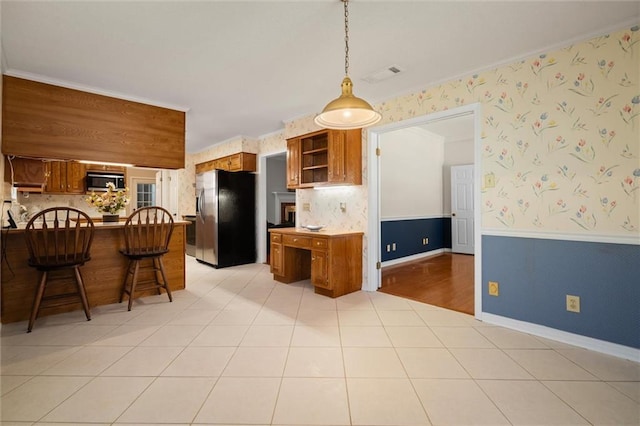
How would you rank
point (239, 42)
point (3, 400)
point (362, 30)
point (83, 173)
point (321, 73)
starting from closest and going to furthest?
point (3, 400)
point (362, 30)
point (239, 42)
point (321, 73)
point (83, 173)

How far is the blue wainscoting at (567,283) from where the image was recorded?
2.09 metres

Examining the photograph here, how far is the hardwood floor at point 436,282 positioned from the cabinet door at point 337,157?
1.61 metres

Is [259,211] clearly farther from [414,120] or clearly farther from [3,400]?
[3,400]

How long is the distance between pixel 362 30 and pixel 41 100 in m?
3.44

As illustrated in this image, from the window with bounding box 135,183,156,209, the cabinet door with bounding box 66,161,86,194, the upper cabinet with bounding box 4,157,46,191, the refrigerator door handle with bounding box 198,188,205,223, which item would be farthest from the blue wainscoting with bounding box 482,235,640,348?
the window with bounding box 135,183,156,209

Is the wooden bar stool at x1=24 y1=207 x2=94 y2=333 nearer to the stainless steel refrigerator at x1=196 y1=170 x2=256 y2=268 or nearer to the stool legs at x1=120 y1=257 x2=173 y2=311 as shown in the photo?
the stool legs at x1=120 y1=257 x2=173 y2=311

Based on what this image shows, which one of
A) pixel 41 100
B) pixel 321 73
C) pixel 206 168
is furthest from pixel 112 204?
pixel 206 168

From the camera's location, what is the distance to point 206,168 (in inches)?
264

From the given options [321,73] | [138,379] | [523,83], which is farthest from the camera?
[321,73]

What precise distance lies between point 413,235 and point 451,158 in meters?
2.27

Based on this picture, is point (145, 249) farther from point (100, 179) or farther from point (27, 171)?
point (100, 179)

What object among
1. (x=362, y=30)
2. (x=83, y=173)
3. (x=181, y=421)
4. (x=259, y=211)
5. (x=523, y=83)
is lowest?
(x=181, y=421)

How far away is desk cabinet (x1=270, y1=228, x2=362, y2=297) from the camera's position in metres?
3.42

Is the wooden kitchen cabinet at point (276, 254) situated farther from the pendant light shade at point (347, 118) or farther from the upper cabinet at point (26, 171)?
the upper cabinet at point (26, 171)
